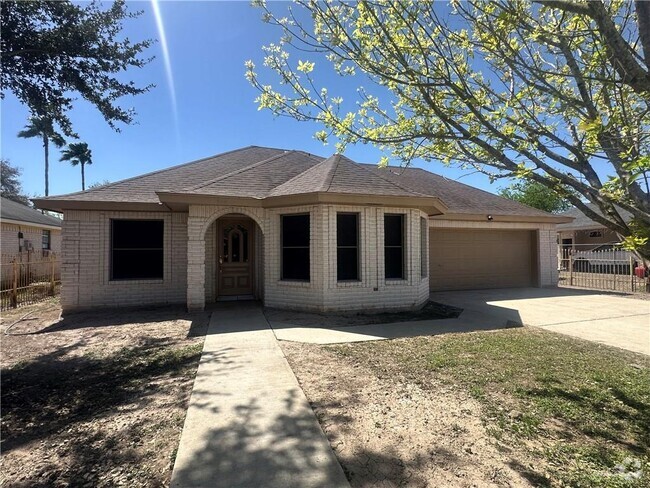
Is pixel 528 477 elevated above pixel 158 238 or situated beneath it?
situated beneath

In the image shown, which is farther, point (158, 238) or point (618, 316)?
point (158, 238)

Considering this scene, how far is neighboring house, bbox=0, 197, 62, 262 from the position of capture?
16219mm

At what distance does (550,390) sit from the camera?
423cm

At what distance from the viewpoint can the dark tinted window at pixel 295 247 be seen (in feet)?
29.1

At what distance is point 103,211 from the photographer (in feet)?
31.3

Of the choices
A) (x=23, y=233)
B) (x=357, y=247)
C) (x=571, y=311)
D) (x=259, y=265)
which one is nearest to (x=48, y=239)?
(x=23, y=233)

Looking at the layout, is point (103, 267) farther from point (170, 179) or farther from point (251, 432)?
point (251, 432)

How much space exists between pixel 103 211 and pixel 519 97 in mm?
10012

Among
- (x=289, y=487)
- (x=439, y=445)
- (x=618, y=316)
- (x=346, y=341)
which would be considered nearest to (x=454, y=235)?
(x=618, y=316)

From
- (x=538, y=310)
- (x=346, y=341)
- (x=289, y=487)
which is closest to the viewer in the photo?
(x=289, y=487)

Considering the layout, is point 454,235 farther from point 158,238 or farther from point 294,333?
point 158,238

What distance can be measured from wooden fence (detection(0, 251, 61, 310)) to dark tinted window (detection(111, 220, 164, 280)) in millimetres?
3818

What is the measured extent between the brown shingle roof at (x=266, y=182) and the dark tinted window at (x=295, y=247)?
0.81m

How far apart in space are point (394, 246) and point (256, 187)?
407cm
